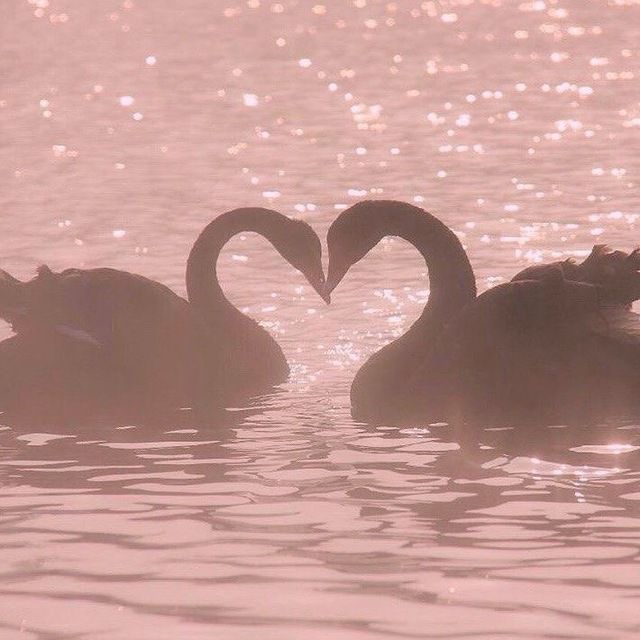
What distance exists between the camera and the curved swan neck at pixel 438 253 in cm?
1275

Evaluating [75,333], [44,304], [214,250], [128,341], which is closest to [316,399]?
[128,341]

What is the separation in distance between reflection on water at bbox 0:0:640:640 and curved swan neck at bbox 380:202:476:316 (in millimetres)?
745

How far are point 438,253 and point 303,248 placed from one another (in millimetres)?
1402

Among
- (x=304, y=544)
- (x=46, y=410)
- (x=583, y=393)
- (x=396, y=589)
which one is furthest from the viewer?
(x=46, y=410)

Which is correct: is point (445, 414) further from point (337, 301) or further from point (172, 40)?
point (172, 40)

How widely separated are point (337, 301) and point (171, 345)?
2.98 m

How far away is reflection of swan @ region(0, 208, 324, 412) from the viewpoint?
12.9 metres

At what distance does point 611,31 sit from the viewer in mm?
46188

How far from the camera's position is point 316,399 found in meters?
13.0

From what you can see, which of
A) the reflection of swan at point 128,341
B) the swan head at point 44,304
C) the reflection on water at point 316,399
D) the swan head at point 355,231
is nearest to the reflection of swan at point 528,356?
the reflection on water at point 316,399

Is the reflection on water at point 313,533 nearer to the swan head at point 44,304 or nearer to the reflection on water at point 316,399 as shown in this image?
the reflection on water at point 316,399

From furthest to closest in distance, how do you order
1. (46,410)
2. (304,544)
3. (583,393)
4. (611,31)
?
(611,31)
(46,410)
(583,393)
(304,544)

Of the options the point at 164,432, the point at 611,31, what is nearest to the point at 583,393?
the point at 164,432

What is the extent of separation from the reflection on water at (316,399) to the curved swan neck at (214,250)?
60cm
